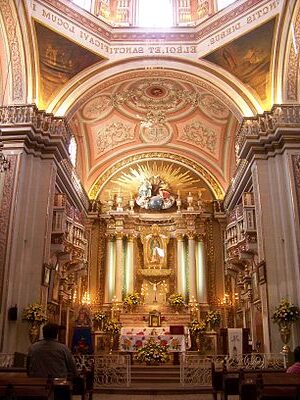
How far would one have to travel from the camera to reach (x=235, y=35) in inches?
528

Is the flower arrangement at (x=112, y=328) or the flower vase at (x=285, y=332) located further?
the flower arrangement at (x=112, y=328)

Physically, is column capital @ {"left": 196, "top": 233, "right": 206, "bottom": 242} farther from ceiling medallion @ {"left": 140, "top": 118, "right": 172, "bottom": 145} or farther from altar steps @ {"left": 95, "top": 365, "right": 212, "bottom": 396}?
altar steps @ {"left": 95, "top": 365, "right": 212, "bottom": 396}

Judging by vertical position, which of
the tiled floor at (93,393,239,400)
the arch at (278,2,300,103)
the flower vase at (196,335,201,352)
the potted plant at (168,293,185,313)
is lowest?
the tiled floor at (93,393,239,400)

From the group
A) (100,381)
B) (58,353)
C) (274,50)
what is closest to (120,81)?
(274,50)

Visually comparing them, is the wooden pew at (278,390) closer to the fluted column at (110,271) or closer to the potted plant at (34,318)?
the potted plant at (34,318)

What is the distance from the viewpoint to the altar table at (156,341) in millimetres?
13945

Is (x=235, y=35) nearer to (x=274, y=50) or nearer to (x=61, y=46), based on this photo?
(x=274, y=50)

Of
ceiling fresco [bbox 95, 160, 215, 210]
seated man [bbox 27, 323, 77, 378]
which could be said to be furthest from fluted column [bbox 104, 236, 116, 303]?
seated man [bbox 27, 323, 77, 378]

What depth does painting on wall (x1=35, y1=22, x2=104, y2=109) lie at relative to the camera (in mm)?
13133

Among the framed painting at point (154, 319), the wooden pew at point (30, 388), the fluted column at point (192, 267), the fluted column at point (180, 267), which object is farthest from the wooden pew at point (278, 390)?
the fluted column at point (180, 267)

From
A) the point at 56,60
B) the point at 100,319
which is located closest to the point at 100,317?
the point at 100,319

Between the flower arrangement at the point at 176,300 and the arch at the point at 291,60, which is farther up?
the arch at the point at 291,60

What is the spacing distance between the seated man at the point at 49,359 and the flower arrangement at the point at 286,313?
719cm

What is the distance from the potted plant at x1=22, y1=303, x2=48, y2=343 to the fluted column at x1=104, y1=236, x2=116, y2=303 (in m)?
7.39
